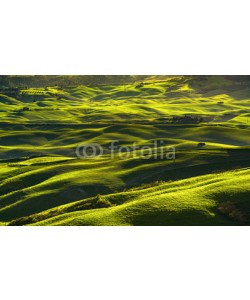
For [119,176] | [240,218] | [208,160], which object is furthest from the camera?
[208,160]

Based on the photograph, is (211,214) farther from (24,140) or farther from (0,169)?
(24,140)

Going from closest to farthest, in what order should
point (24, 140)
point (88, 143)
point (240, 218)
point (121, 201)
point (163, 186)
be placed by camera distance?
point (240, 218) < point (121, 201) < point (163, 186) < point (88, 143) < point (24, 140)

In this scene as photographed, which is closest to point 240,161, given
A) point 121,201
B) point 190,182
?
point 190,182

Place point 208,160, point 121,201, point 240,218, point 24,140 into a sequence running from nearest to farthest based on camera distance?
1. point 240,218
2. point 121,201
3. point 208,160
4. point 24,140

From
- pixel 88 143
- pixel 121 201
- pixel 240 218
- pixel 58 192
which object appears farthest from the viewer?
pixel 88 143

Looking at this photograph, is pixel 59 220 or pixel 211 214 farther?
pixel 59 220

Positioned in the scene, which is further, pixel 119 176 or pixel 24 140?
pixel 24 140

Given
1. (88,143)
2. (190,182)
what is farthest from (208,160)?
(88,143)

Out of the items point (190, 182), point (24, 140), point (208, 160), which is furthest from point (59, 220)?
point (24, 140)

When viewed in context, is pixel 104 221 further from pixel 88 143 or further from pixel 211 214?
pixel 88 143
